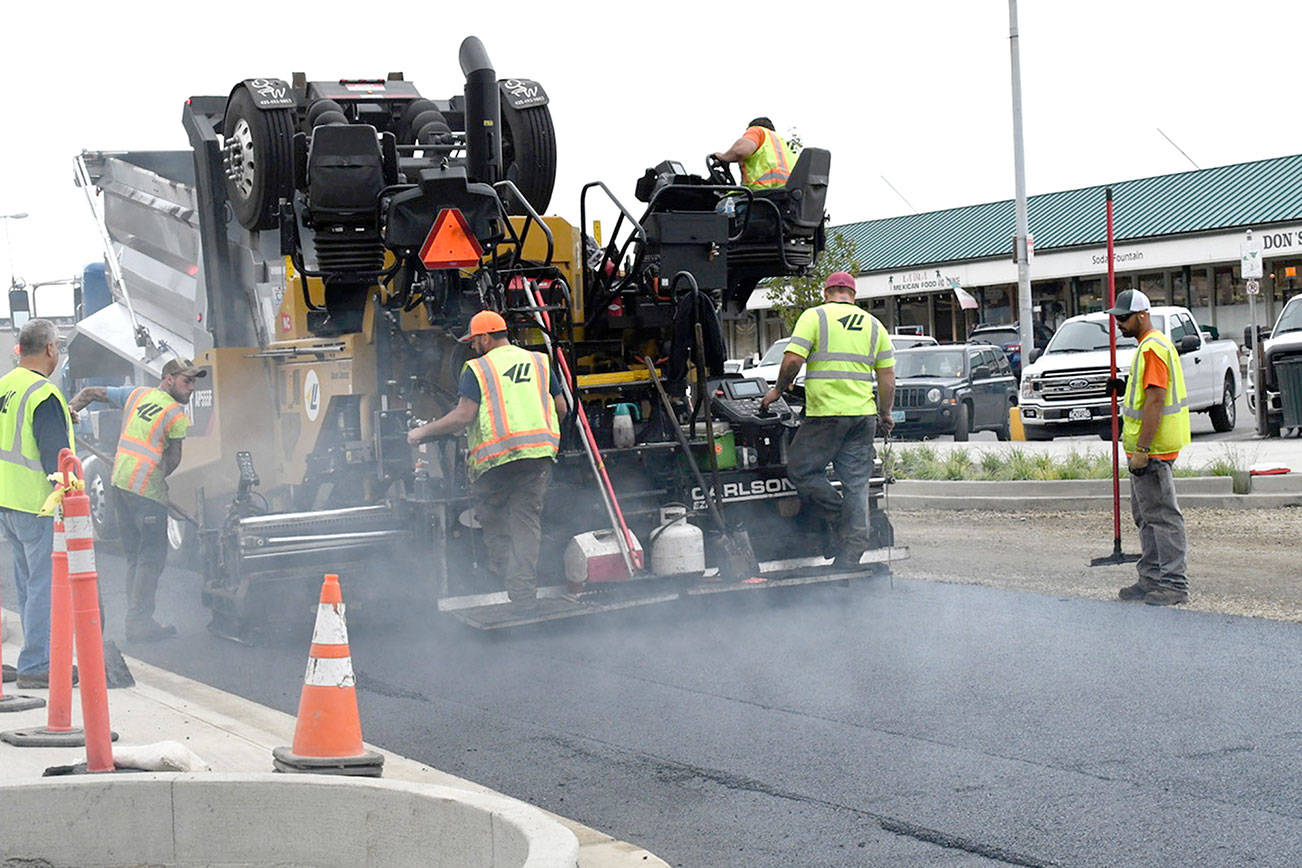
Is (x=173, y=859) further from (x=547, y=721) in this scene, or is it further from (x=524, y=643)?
(x=524, y=643)

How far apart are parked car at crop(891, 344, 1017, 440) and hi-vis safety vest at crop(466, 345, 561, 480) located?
14901mm

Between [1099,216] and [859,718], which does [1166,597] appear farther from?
[1099,216]

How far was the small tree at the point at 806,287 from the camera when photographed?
119ft

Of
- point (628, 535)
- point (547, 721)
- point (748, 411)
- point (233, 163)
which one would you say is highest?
point (233, 163)

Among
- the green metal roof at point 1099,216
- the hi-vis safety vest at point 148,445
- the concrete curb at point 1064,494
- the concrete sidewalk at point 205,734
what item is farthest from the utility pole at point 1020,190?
the concrete sidewalk at point 205,734

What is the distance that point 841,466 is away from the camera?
9.55 m

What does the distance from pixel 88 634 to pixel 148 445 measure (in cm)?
460

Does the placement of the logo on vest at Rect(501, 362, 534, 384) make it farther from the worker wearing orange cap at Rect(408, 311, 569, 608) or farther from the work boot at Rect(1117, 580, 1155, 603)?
the work boot at Rect(1117, 580, 1155, 603)

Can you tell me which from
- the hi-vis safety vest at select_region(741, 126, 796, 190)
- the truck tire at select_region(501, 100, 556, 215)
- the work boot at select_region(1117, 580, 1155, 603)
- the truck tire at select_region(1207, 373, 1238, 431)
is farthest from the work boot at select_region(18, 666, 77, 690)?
the truck tire at select_region(1207, 373, 1238, 431)

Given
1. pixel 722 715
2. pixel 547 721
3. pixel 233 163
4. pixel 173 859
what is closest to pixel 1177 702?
pixel 722 715

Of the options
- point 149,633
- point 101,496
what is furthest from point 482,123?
point 101,496

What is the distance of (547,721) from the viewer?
22.8 ft

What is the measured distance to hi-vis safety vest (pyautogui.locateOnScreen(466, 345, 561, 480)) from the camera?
8.54 metres

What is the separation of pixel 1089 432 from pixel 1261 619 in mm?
14873
